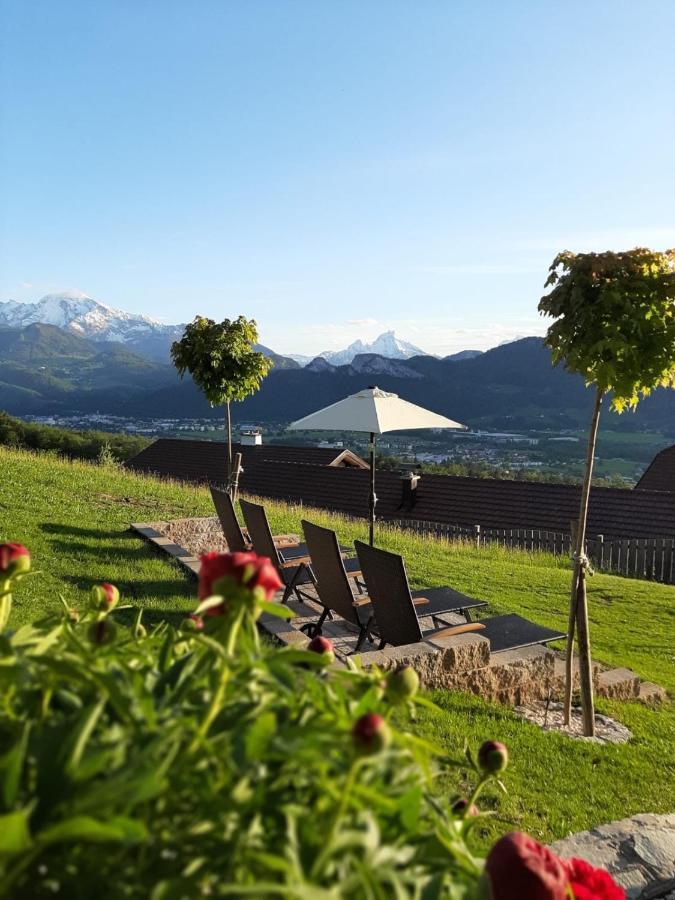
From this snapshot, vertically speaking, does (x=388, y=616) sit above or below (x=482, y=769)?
below

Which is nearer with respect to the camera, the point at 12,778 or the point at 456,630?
the point at 12,778

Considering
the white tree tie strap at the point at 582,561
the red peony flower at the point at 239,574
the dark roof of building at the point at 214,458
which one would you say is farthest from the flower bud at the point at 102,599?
the dark roof of building at the point at 214,458

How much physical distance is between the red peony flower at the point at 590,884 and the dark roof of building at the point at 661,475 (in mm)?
27351

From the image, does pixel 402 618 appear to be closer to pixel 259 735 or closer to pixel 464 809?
pixel 464 809

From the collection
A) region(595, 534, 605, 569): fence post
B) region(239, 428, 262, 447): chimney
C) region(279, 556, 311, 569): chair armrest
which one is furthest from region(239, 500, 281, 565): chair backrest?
region(239, 428, 262, 447): chimney

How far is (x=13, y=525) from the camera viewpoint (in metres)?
7.94

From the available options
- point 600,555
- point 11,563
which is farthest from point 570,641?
point 600,555

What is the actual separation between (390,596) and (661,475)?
83.7ft

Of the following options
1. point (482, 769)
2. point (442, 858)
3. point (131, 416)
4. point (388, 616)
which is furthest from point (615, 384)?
point (131, 416)

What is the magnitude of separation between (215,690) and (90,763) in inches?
8.0

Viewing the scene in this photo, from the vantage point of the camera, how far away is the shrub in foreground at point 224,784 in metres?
0.60

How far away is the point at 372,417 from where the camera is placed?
311 inches

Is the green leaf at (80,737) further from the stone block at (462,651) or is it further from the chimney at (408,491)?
the chimney at (408,491)

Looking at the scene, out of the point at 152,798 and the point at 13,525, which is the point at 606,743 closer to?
the point at 152,798
